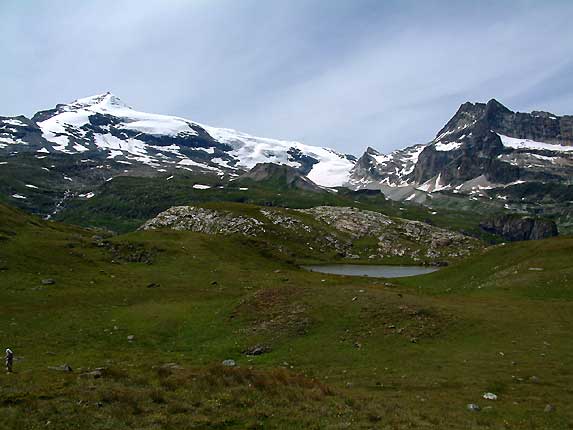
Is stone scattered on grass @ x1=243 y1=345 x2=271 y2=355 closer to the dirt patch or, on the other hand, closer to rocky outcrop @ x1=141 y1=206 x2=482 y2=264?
the dirt patch

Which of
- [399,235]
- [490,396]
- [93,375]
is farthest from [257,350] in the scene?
[399,235]

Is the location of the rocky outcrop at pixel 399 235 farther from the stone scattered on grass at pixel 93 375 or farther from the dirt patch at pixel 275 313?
the stone scattered on grass at pixel 93 375

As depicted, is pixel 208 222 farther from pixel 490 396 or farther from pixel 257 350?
pixel 490 396

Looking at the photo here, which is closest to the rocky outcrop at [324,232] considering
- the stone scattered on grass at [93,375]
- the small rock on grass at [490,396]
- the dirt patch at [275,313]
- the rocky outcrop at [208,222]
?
the rocky outcrop at [208,222]

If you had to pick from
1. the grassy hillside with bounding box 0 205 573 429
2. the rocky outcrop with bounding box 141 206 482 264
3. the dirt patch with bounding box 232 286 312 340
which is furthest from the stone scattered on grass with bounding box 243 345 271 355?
the rocky outcrop with bounding box 141 206 482 264

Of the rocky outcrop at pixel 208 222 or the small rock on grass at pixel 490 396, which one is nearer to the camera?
the small rock on grass at pixel 490 396

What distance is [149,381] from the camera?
2600cm

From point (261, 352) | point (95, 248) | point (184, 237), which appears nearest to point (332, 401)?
point (261, 352)

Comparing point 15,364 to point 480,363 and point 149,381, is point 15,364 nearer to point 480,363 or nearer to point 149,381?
point 149,381

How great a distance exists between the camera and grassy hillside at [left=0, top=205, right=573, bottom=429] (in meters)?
22.6

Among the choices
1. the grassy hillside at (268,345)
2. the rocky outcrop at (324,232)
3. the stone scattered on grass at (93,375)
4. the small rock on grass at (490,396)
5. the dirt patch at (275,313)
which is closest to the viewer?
the grassy hillside at (268,345)

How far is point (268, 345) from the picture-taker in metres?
41.1

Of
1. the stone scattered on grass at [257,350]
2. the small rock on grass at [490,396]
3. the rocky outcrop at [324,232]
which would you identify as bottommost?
the stone scattered on grass at [257,350]

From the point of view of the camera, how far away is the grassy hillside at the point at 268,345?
74.0 ft
